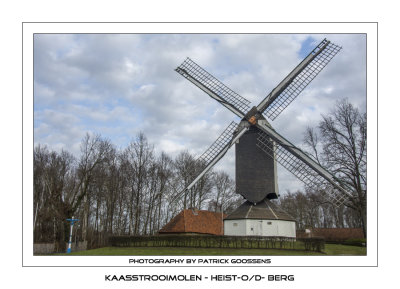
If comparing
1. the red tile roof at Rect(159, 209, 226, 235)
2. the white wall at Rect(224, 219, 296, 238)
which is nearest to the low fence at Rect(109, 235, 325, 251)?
the white wall at Rect(224, 219, 296, 238)

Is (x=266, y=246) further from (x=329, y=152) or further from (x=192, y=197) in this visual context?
(x=192, y=197)

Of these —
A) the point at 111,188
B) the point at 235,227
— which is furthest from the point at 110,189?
the point at 235,227

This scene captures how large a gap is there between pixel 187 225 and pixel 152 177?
36.3 feet

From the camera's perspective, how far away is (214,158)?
22.7 meters

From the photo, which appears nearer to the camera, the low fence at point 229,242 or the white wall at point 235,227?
the low fence at point 229,242

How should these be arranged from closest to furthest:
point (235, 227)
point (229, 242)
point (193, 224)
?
point (229, 242) < point (235, 227) < point (193, 224)

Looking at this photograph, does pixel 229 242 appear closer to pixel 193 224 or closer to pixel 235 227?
pixel 235 227

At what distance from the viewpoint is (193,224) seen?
2909 centimetres

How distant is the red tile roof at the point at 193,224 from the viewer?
92.9ft

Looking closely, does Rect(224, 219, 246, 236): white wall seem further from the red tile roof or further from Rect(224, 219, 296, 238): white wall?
the red tile roof

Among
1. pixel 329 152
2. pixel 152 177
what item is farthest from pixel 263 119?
pixel 152 177

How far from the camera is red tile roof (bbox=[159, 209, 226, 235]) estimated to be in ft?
92.9

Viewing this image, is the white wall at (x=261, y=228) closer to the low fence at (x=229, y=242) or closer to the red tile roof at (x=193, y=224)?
the low fence at (x=229, y=242)

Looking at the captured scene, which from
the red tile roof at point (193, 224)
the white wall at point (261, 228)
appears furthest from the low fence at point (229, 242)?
the red tile roof at point (193, 224)
